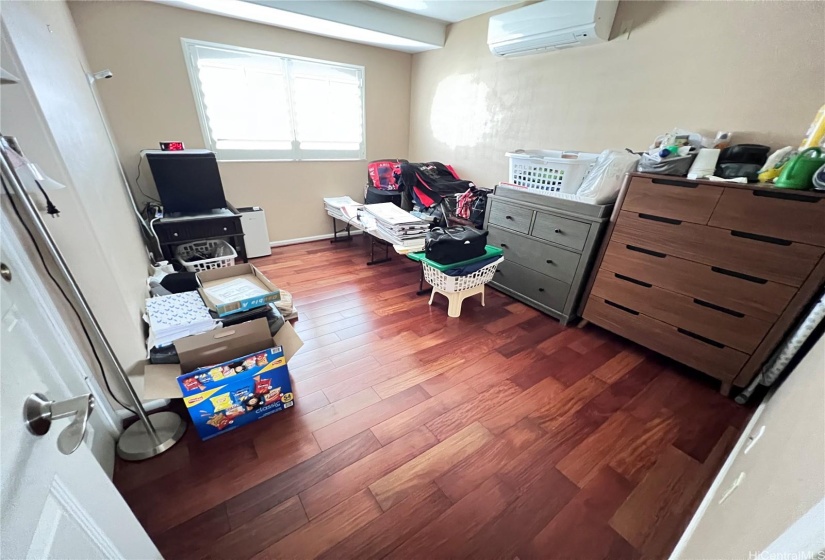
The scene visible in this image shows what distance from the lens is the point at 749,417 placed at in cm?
160

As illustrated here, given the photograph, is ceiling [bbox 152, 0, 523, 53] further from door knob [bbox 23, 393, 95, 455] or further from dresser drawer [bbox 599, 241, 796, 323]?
door knob [bbox 23, 393, 95, 455]

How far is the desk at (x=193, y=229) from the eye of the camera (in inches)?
88.9

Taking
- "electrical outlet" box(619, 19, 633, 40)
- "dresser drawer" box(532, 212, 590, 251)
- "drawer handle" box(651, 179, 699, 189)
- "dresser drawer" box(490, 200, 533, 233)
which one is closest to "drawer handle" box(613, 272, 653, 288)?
"dresser drawer" box(532, 212, 590, 251)

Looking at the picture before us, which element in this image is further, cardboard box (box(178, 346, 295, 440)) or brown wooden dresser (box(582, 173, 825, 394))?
brown wooden dresser (box(582, 173, 825, 394))

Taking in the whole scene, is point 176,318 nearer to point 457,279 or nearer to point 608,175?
point 457,279

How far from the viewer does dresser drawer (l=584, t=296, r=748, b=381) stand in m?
1.68

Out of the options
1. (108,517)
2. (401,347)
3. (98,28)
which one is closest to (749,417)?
(401,347)

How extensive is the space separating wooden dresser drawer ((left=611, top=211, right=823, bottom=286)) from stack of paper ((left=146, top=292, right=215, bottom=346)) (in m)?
2.40

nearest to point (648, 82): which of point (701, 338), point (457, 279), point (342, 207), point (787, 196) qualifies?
point (787, 196)

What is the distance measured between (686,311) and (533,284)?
3.09 feet

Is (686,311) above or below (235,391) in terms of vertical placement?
above

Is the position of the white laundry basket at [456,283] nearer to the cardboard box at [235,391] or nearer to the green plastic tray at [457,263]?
the green plastic tray at [457,263]

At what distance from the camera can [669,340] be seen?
72.8 inches

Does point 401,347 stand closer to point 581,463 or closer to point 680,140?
point 581,463
